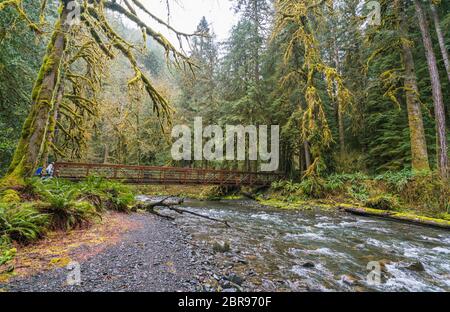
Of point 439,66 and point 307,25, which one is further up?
point 307,25

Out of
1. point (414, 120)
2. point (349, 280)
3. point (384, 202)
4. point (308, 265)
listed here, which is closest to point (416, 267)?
point (349, 280)

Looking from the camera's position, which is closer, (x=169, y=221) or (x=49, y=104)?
(x=49, y=104)

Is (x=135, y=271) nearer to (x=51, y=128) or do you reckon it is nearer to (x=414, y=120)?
(x=51, y=128)

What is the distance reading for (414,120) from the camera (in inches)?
432

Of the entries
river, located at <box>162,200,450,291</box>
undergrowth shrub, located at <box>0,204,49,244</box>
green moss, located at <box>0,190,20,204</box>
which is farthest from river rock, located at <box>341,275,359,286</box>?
green moss, located at <box>0,190,20,204</box>

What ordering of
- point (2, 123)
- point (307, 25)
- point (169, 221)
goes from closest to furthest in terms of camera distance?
point (169, 221) → point (2, 123) → point (307, 25)

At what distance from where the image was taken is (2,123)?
8422 millimetres

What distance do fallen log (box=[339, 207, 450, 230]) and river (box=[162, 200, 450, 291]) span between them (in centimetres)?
26

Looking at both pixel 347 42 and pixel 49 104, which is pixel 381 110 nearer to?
pixel 347 42

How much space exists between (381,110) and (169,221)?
16116mm

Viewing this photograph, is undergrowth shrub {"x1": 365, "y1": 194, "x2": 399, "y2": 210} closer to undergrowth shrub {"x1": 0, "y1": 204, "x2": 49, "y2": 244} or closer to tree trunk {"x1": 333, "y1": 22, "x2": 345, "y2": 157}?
tree trunk {"x1": 333, "y1": 22, "x2": 345, "y2": 157}

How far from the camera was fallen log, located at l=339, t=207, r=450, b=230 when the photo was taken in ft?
23.6
